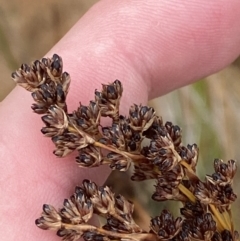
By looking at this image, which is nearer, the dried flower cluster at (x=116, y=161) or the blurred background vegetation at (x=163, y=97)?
the dried flower cluster at (x=116, y=161)

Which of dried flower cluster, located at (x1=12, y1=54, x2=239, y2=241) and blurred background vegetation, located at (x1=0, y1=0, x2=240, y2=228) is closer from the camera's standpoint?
dried flower cluster, located at (x1=12, y1=54, x2=239, y2=241)

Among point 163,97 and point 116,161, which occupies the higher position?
point 163,97

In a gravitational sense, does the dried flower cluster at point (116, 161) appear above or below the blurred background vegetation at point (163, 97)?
below

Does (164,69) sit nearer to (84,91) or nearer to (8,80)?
(84,91)

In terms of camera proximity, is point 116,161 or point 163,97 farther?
point 163,97

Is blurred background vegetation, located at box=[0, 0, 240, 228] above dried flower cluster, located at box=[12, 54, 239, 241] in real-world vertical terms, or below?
above

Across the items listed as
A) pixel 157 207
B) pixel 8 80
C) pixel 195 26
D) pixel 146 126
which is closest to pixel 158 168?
pixel 146 126
